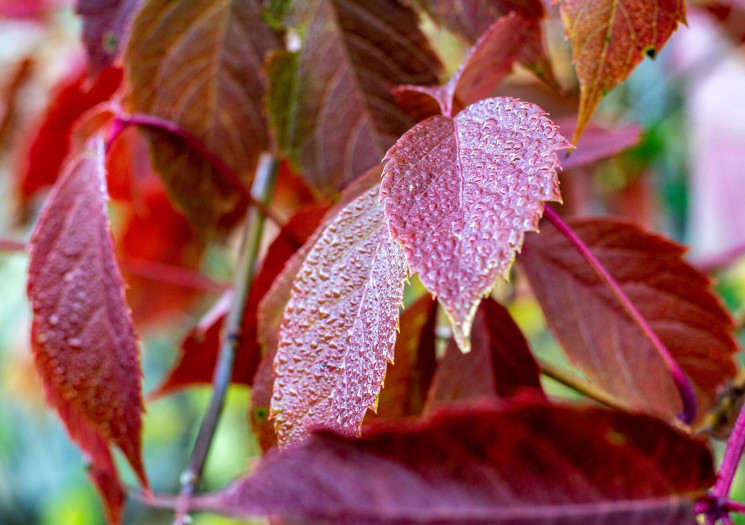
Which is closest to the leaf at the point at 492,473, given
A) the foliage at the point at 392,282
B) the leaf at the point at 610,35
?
the foliage at the point at 392,282

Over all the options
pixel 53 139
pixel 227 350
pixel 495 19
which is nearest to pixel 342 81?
pixel 495 19

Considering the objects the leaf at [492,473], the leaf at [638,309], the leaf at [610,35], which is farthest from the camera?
the leaf at [638,309]

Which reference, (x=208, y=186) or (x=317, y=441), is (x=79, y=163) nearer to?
(x=208, y=186)

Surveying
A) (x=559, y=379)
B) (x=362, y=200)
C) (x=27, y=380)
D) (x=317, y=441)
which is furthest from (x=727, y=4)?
(x=27, y=380)

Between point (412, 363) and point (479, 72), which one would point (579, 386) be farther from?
point (479, 72)

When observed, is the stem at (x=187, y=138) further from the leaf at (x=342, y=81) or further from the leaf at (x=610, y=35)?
the leaf at (x=610, y=35)

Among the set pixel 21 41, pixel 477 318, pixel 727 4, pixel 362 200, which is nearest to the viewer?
pixel 362 200
